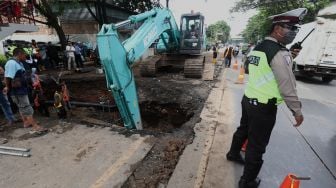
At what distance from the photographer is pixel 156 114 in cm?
821

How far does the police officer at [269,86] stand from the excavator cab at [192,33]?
359 inches

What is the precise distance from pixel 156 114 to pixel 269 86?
5.50m

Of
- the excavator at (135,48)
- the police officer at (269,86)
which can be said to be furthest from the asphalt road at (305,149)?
the excavator at (135,48)

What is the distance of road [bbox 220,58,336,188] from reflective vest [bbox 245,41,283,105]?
137 cm

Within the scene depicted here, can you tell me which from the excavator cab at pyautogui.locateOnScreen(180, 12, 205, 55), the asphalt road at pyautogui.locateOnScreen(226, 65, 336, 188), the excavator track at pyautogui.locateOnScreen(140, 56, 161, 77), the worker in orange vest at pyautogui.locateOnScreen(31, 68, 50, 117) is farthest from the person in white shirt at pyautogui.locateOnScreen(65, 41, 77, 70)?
the asphalt road at pyautogui.locateOnScreen(226, 65, 336, 188)

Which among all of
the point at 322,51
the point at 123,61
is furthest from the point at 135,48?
the point at 322,51

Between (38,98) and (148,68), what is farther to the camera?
(148,68)

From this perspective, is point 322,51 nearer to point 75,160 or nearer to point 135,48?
point 135,48

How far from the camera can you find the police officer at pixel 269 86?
2836 mm

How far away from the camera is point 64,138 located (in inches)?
201

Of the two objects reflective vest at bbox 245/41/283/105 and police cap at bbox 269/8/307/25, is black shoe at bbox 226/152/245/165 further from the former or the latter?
police cap at bbox 269/8/307/25

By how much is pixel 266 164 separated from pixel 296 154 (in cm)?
80

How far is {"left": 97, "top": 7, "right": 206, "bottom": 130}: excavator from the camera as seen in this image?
Result: 5.19 meters

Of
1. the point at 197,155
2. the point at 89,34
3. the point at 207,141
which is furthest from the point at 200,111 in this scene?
the point at 89,34
